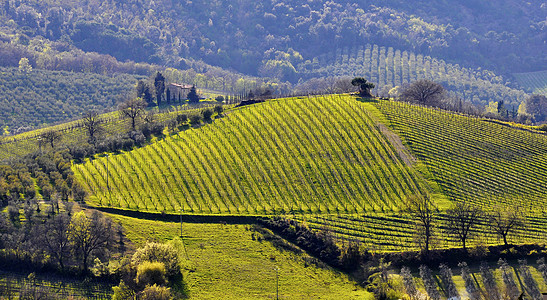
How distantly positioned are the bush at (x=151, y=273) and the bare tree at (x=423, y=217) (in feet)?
173

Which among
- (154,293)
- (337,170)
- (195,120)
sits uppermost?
(195,120)

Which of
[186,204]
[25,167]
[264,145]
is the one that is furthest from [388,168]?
[25,167]

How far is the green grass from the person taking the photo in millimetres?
101375

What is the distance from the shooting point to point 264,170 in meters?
144

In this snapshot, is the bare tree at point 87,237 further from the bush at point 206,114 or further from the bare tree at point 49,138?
the bare tree at point 49,138

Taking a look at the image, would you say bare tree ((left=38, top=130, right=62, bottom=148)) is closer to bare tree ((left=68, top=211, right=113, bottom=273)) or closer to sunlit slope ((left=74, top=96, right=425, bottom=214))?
sunlit slope ((left=74, top=96, right=425, bottom=214))

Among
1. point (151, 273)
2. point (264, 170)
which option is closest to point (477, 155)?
point (264, 170)

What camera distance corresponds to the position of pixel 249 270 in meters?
108

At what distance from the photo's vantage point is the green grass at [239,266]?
101375 millimetres

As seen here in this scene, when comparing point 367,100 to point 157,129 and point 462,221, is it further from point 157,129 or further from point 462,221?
point 462,221

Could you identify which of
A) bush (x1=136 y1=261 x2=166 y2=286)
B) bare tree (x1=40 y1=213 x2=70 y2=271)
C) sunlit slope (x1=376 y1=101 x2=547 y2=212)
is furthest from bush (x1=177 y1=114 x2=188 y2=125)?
bush (x1=136 y1=261 x2=166 y2=286)

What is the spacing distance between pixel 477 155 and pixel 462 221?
48601 mm

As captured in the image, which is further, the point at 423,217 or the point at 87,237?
the point at 423,217

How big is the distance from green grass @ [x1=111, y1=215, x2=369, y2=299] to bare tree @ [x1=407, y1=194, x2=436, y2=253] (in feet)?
65.3
